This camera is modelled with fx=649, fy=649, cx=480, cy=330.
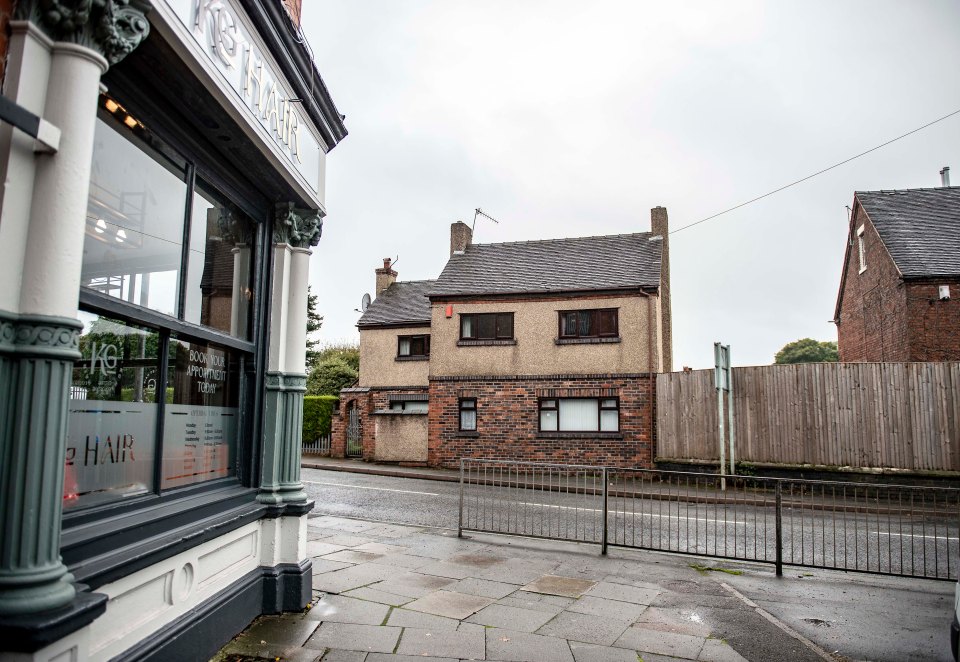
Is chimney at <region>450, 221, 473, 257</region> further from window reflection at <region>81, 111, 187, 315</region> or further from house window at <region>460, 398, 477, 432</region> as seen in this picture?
window reflection at <region>81, 111, 187, 315</region>

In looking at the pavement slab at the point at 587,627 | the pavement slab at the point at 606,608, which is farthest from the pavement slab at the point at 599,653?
the pavement slab at the point at 606,608

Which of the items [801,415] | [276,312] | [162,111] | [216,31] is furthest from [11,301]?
[801,415]

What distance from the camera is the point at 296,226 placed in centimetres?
563

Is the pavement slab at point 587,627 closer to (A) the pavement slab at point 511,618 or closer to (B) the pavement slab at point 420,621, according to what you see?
(A) the pavement slab at point 511,618

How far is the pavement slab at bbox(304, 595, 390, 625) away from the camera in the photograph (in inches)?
199

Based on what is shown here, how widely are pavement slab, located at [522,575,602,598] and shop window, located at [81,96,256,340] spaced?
370 cm

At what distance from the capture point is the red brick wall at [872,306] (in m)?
19.1

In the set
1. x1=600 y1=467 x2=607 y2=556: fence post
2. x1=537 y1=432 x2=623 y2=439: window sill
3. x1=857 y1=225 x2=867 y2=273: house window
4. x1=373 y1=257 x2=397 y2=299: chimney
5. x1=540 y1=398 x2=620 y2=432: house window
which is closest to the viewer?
x1=600 y1=467 x2=607 y2=556: fence post

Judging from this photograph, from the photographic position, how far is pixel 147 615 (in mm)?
3572

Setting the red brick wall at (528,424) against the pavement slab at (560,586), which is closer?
the pavement slab at (560,586)

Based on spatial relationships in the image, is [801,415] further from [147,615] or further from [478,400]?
[147,615]

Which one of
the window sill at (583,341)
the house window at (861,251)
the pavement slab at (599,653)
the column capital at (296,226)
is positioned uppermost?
the house window at (861,251)

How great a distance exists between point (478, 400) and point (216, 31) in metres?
17.3


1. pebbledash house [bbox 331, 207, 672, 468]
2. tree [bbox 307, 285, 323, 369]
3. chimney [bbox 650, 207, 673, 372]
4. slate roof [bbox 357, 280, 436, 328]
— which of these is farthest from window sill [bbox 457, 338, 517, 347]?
tree [bbox 307, 285, 323, 369]
